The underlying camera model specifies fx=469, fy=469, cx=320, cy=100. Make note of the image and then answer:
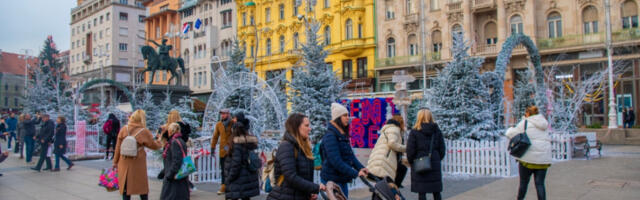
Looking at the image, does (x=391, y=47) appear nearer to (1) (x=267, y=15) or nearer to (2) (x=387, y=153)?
(1) (x=267, y=15)

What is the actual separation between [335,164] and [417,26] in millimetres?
33387

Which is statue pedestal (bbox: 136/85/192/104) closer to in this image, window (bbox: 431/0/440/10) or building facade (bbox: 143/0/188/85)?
window (bbox: 431/0/440/10)

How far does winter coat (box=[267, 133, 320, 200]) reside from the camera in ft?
14.1

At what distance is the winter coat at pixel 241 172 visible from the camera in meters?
5.83

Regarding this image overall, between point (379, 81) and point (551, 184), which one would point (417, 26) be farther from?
point (551, 184)

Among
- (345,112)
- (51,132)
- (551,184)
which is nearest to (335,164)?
(345,112)

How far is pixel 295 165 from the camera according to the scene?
14.5 ft

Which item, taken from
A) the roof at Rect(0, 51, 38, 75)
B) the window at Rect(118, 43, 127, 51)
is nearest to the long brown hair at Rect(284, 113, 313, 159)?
the window at Rect(118, 43, 127, 51)

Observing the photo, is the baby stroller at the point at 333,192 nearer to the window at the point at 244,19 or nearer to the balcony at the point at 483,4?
the balcony at the point at 483,4

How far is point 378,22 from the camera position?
39.3 metres

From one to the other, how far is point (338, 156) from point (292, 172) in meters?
1.20

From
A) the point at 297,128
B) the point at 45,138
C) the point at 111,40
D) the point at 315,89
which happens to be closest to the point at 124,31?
the point at 111,40

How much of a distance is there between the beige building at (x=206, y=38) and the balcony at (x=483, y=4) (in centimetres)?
2646

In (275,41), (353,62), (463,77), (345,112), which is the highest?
(275,41)
